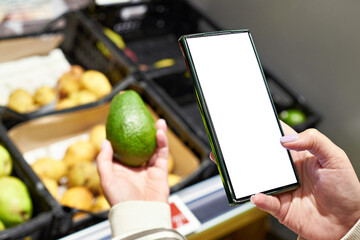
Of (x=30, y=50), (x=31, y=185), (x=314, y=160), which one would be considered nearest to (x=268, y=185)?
(x=314, y=160)

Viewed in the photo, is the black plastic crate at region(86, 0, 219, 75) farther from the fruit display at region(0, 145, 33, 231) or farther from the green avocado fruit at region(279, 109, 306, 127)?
the fruit display at region(0, 145, 33, 231)

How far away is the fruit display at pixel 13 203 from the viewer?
95cm

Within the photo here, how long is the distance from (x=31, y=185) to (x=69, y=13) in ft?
3.24

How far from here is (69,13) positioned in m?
1.66

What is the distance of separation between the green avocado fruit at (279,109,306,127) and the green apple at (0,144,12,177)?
1055 millimetres

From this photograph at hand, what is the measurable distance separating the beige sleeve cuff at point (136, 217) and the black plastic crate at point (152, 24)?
0.99 meters

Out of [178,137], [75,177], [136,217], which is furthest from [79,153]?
[136,217]

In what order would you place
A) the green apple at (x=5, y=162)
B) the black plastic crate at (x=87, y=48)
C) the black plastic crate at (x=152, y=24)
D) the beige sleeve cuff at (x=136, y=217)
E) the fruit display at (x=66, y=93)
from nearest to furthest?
the beige sleeve cuff at (x=136, y=217), the green apple at (x=5, y=162), the fruit display at (x=66, y=93), the black plastic crate at (x=87, y=48), the black plastic crate at (x=152, y=24)

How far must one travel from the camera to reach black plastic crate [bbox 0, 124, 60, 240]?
0.86 metres

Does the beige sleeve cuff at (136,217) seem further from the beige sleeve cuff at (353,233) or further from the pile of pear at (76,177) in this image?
the beige sleeve cuff at (353,233)

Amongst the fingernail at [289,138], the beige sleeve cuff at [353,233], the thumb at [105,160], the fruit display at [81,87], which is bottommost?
the beige sleeve cuff at [353,233]

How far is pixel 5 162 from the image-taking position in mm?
1029

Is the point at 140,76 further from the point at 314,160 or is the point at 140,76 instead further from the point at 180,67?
the point at 314,160

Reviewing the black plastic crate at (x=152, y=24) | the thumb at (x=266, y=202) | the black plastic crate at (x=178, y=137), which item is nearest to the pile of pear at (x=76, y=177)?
the black plastic crate at (x=178, y=137)
